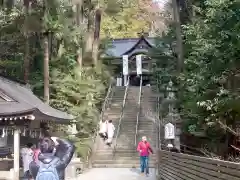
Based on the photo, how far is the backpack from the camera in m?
6.64

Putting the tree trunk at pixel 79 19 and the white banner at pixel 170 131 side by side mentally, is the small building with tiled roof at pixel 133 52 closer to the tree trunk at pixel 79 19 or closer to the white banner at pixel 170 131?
the tree trunk at pixel 79 19

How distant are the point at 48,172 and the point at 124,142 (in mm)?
17376

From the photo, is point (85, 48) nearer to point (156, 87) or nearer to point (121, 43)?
point (156, 87)

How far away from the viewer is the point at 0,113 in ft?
49.4

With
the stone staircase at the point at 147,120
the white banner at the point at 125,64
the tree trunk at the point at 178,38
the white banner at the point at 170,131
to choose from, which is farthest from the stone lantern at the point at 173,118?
the white banner at the point at 125,64

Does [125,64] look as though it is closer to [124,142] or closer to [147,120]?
[147,120]

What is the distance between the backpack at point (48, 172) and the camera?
6645 millimetres

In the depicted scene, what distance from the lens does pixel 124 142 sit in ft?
78.5

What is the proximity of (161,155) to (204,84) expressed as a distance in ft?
9.88

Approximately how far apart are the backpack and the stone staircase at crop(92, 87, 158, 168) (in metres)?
14.6

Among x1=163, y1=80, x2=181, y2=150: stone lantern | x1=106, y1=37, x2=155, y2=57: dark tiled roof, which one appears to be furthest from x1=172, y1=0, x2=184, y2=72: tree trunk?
x1=106, y1=37, x2=155, y2=57: dark tiled roof

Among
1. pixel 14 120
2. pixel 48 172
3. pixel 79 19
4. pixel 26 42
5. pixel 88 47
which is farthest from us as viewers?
pixel 88 47

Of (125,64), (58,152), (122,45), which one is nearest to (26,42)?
(58,152)

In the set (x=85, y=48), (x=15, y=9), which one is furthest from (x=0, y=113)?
(x=85, y=48)
